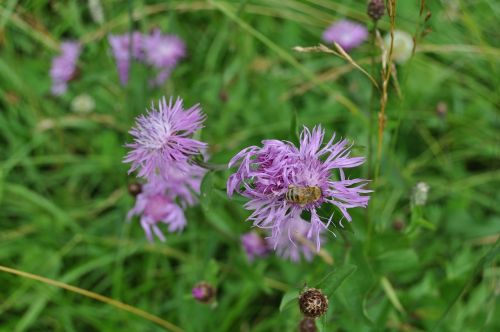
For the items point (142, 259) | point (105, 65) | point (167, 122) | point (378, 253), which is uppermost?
point (105, 65)

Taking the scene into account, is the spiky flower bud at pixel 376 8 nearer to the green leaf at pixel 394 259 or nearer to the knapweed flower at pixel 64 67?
the green leaf at pixel 394 259

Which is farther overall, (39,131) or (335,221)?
(39,131)

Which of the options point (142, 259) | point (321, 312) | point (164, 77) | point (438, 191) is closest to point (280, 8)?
point (164, 77)

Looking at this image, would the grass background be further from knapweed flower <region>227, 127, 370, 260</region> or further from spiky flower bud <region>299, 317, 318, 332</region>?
knapweed flower <region>227, 127, 370, 260</region>

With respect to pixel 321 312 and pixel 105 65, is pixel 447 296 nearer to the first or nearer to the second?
pixel 321 312

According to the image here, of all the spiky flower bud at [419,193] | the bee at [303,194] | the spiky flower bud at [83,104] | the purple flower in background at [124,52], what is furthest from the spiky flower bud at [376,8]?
the spiky flower bud at [83,104]

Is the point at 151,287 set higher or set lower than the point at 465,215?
lower

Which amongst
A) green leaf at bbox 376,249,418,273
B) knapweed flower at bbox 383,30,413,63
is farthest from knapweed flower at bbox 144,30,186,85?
green leaf at bbox 376,249,418,273
